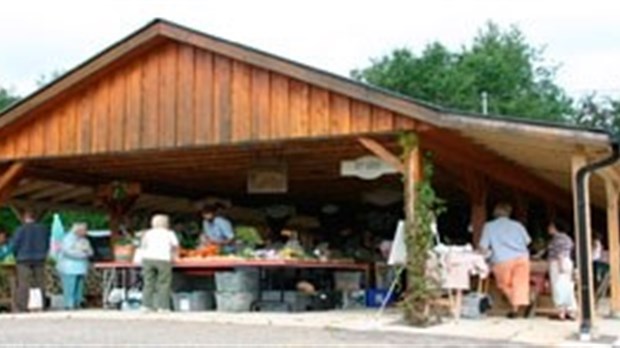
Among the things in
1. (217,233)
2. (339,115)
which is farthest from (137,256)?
(339,115)

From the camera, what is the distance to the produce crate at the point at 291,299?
12102 millimetres

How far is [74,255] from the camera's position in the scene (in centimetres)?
1359

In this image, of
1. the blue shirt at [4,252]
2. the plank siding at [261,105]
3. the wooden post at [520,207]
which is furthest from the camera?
the wooden post at [520,207]

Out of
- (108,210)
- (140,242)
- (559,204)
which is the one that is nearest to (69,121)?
(140,242)

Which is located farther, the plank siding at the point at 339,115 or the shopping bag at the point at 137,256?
the shopping bag at the point at 137,256

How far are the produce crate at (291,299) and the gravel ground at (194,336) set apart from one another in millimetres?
1845

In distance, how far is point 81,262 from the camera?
13.7 m

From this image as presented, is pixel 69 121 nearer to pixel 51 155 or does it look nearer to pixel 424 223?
pixel 51 155

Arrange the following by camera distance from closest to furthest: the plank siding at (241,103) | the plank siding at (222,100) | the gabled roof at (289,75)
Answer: the gabled roof at (289,75), the plank siding at (241,103), the plank siding at (222,100)

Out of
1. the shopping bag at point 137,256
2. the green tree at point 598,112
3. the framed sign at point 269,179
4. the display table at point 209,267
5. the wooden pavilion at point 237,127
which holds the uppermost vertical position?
the green tree at point 598,112

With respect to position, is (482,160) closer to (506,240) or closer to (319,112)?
(506,240)

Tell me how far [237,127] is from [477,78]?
107 feet

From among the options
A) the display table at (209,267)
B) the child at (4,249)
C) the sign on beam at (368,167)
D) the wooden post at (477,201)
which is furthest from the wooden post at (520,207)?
the child at (4,249)

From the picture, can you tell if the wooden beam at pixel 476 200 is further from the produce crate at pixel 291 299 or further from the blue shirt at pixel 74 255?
the blue shirt at pixel 74 255
